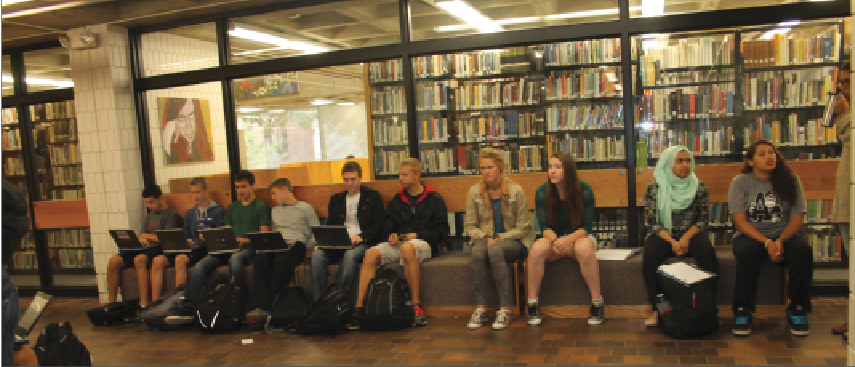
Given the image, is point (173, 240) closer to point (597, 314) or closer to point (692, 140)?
point (597, 314)

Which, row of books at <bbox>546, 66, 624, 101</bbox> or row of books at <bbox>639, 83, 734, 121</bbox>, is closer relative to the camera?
row of books at <bbox>639, 83, 734, 121</bbox>

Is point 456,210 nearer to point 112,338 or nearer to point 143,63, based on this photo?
point 112,338

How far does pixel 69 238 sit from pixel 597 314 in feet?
19.6

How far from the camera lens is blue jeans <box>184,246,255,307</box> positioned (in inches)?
203

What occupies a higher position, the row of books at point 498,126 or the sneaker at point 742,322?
the row of books at point 498,126

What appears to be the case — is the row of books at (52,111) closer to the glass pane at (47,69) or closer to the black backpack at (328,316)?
the glass pane at (47,69)

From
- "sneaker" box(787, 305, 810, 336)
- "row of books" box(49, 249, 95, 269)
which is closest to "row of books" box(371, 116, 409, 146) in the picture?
"sneaker" box(787, 305, 810, 336)

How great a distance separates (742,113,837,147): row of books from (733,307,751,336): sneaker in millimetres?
1697

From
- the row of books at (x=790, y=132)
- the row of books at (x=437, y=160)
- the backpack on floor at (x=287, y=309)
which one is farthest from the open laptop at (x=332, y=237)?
the row of books at (x=790, y=132)

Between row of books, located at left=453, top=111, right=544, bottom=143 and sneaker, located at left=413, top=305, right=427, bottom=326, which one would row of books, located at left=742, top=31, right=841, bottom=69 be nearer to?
row of books, located at left=453, top=111, right=544, bottom=143

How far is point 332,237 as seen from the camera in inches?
190

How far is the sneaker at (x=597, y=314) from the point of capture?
167 inches

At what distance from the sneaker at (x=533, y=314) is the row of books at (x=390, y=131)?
207 cm

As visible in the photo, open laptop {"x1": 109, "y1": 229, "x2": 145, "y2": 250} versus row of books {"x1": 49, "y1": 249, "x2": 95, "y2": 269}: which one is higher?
open laptop {"x1": 109, "y1": 229, "x2": 145, "y2": 250}
